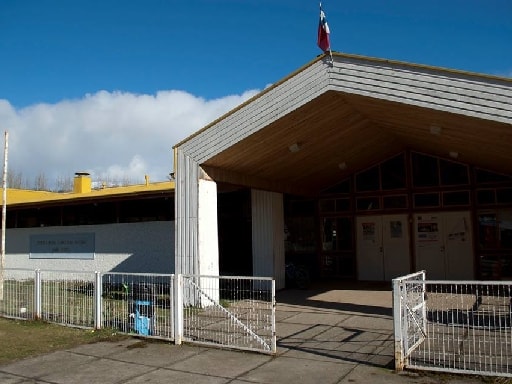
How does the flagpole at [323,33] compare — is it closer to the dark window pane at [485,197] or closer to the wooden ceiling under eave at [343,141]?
the wooden ceiling under eave at [343,141]

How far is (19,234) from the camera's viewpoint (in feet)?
69.6

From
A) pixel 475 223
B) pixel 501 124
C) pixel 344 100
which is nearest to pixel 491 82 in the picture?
pixel 501 124

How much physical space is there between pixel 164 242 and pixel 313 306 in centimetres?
647

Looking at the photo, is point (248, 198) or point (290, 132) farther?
point (248, 198)

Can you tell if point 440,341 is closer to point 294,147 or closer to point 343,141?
point 294,147

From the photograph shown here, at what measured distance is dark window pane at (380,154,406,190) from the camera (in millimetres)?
17016

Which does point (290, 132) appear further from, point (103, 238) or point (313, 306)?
point (103, 238)

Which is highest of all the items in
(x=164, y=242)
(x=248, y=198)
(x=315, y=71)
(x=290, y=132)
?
(x=315, y=71)

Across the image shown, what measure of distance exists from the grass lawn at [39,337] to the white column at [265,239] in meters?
6.34

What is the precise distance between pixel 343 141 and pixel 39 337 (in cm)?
858

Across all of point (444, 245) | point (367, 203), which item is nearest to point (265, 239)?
point (367, 203)

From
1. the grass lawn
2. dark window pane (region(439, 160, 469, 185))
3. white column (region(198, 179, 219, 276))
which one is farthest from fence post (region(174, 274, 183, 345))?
dark window pane (region(439, 160, 469, 185))

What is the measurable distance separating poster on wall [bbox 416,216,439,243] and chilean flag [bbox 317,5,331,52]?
330 inches

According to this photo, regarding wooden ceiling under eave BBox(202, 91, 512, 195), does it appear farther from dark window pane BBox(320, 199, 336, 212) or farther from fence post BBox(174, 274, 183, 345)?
fence post BBox(174, 274, 183, 345)
